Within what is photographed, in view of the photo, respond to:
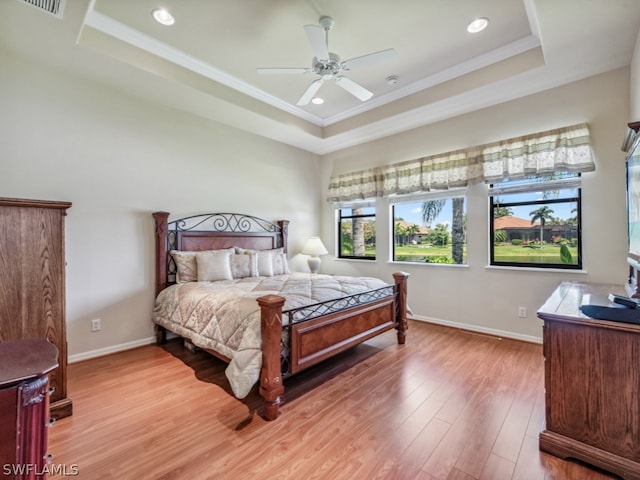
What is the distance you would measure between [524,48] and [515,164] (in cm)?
120

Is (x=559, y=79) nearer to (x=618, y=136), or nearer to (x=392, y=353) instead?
(x=618, y=136)

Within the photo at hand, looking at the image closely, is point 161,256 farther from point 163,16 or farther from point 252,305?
point 163,16

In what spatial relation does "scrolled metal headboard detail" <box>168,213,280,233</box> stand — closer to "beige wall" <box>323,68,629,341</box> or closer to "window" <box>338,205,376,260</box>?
"window" <box>338,205,376,260</box>

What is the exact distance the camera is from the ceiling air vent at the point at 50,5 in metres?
2.16

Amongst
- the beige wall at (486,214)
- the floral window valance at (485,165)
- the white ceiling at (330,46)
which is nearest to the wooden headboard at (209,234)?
the white ceiling at (330,46)

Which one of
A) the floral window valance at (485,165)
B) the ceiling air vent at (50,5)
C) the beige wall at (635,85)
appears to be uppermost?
the ceiling air vent at (50,5)

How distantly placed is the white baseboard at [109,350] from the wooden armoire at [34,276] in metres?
1.17

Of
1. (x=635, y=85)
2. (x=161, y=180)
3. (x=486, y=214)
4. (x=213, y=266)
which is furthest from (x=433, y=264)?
(x=161, y=180)

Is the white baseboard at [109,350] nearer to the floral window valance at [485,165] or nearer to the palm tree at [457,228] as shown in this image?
the floral window valance at [485,165]

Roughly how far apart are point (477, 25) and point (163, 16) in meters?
2.89

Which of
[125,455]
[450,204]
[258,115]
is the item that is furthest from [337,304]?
[258,115]

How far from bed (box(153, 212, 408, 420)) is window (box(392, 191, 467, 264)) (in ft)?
4.02

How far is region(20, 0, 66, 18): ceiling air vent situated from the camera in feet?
7.10

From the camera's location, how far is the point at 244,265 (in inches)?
158
